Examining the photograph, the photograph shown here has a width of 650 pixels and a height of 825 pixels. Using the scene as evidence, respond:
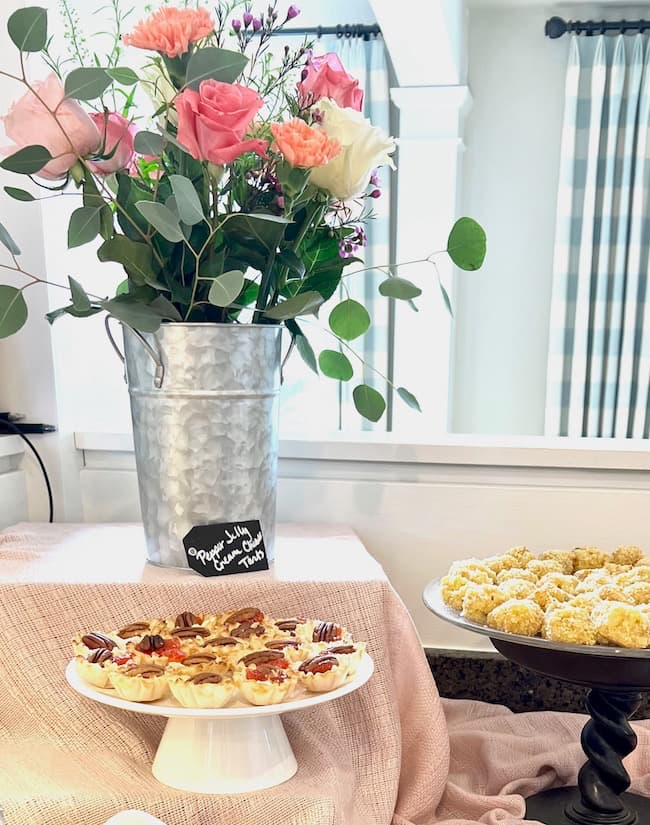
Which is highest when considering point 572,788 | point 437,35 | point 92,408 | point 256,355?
point 437,35

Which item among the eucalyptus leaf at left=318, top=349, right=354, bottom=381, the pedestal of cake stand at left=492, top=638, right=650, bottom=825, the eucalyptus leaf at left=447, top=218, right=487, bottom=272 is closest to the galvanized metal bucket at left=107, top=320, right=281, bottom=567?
the eucalyptus leaf at left=318, top=349, right=354, bottom=381

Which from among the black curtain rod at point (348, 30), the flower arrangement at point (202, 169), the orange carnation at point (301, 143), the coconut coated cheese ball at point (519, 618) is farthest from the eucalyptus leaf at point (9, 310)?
the black curtain rod at point (348, 30)

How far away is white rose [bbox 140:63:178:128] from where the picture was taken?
2.70 ft

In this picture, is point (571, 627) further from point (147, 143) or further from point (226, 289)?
point (147, 143)

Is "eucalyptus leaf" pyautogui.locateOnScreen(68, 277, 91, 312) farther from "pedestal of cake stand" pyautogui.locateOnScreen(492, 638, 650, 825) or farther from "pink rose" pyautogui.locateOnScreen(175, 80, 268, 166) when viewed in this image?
"pedestal of cake stand" pyautogui.locateOnScreen(492, 638, 650, 825)

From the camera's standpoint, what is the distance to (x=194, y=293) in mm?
835

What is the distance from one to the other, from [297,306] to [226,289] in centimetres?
13

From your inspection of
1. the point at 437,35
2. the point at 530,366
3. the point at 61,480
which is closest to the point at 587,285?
the point at 530,366

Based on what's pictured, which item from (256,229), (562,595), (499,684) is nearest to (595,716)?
(562,595)

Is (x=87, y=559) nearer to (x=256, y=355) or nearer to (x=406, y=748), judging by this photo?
(x=256, y=355)

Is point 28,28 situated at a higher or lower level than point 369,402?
higher

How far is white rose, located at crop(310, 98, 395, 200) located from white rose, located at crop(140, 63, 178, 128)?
154 mm

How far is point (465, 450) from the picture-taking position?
1104mm

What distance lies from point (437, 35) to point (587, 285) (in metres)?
1.14
